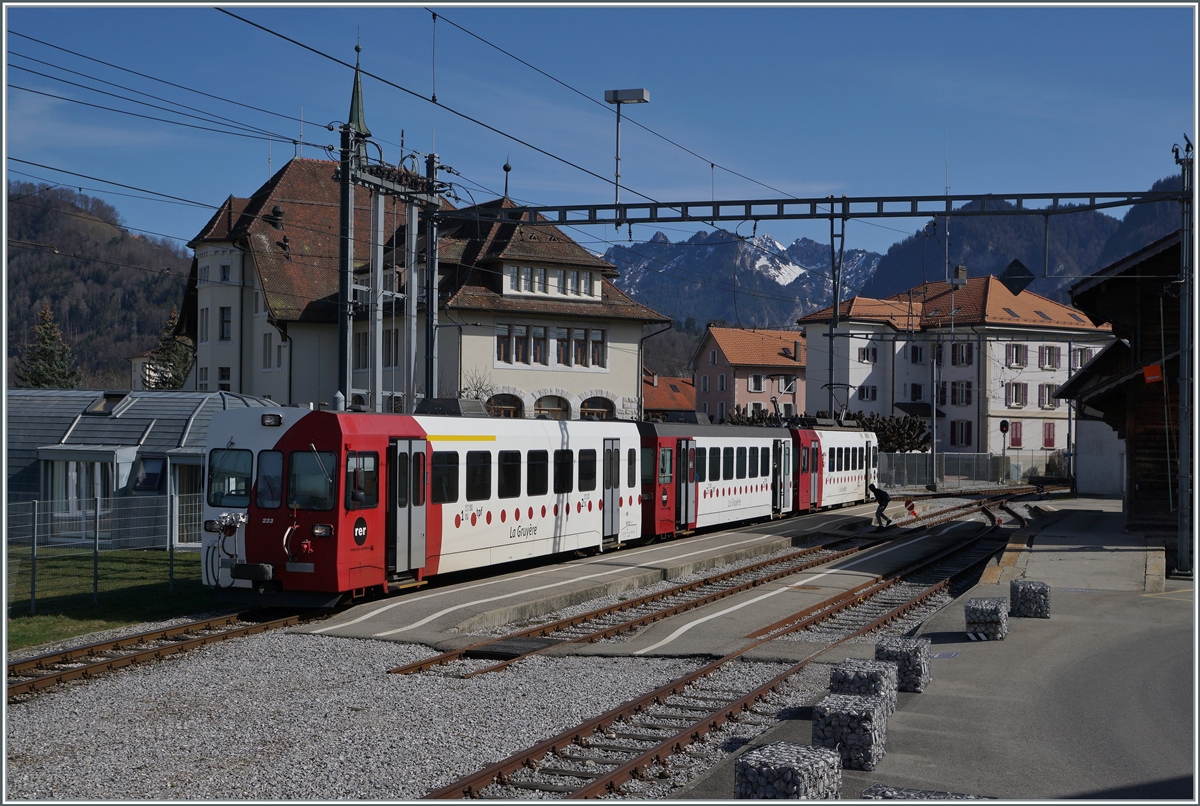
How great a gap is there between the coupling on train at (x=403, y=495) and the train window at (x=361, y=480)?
2 centimetres

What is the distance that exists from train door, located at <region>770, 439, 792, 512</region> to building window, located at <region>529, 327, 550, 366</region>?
42.7 feet

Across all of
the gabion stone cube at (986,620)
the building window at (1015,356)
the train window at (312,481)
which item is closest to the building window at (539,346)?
the train window at (312,481)

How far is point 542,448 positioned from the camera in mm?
19969

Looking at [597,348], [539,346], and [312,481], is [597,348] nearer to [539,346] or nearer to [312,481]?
[539,346]

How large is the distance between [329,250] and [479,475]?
3313cm

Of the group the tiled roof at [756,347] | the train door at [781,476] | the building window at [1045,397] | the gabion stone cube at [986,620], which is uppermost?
the tiled roof at [756,347]

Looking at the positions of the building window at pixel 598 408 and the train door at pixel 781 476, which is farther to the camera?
the building window at pixel 598 408

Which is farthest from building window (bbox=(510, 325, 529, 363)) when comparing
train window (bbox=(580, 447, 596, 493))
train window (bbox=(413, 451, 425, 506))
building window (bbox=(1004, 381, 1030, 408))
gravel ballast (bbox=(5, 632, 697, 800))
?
building window (bbox=(1004, 381, 1030, 408))

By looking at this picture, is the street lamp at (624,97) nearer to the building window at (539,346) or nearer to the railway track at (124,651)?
the railway track at (124,651)

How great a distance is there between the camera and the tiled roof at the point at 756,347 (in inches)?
3413

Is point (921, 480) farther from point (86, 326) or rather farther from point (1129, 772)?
point (86, 326)

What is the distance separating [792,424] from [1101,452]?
20.9 m

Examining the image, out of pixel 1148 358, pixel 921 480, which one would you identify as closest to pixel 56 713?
pixel 1148 358

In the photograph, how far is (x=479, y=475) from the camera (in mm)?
18062
